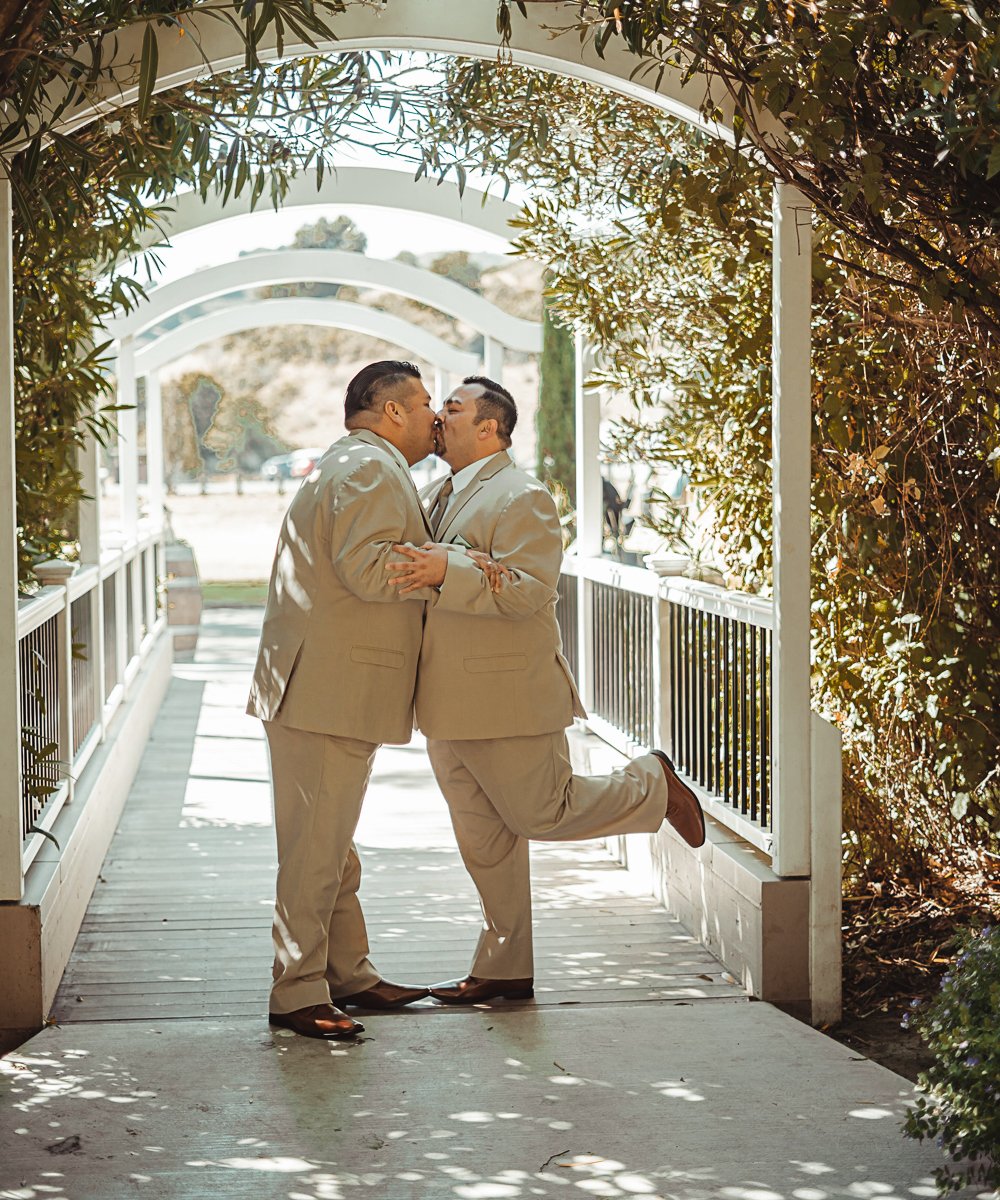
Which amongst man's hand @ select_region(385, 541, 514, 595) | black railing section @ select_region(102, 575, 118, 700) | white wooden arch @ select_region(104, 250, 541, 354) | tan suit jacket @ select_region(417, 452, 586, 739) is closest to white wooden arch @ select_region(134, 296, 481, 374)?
white wooden arch @ select_region(104, 250, 541, 354)

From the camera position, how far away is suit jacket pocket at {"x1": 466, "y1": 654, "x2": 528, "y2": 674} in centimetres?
444

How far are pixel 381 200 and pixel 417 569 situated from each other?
4429 millimetres

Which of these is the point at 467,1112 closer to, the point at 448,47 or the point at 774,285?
the point at 774,285

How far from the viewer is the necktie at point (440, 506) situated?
4730 millimetres

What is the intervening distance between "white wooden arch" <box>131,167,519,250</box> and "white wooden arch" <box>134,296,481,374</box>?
170 inches

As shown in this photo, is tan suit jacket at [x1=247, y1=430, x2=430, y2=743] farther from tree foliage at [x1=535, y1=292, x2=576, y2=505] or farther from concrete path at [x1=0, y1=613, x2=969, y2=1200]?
tree foliage at [x1=535, y1=292, x2=576, y2=505]

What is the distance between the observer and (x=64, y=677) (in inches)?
227

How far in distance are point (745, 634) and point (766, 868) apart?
37.0 inches

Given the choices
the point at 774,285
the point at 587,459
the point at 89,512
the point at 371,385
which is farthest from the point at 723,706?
the point at 89,512

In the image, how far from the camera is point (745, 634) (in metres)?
5.38

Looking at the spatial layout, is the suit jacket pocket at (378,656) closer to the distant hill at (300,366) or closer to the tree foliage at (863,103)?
the tree foliage at (863,103)

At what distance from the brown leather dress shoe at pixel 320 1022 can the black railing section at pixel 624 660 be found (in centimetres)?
241

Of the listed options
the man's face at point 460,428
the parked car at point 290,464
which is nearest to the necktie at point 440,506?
the man's face at point 460,428

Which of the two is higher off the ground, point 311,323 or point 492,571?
point 311,323
